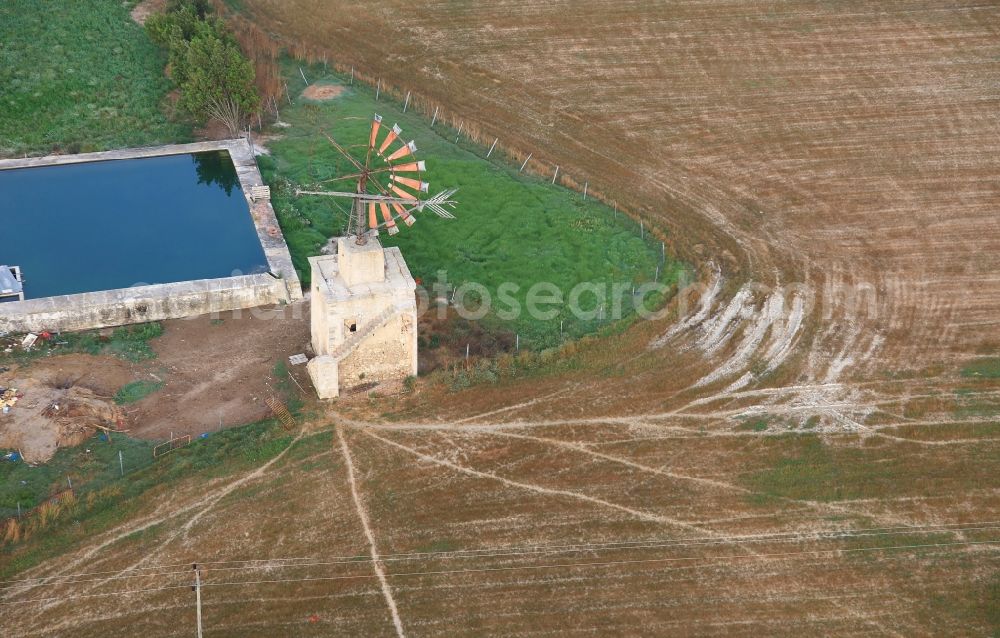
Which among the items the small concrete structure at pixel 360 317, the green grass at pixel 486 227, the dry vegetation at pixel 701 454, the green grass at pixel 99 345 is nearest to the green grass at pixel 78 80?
the green grass at pixel 486 227

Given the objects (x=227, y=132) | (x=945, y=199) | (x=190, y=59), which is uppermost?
(x=190, y=59)

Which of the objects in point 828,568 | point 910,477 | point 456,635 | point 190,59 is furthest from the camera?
point 190,59

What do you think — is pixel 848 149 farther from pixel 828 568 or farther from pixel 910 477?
pixel 828 568

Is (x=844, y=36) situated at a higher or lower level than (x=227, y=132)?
higher

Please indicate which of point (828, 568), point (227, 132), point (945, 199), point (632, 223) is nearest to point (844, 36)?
point (945, 199)

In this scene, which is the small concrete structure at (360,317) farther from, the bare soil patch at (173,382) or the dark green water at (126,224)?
the dark green water at (126,224)
